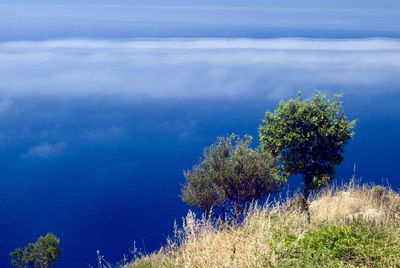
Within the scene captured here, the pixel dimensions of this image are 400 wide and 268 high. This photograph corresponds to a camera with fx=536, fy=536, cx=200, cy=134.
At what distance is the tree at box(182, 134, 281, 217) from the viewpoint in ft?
96.5

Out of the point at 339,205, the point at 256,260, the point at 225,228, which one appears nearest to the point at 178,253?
the point at 225,228

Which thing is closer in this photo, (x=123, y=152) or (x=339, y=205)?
(x=339, y=205)

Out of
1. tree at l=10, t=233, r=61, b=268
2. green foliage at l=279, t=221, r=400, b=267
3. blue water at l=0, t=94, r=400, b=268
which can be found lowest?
green foliage at l=279, t=221, r=400, b=267

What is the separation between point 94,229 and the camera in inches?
3976

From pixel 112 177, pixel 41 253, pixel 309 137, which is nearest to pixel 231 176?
pixel 309 137

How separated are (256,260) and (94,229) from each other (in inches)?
3726

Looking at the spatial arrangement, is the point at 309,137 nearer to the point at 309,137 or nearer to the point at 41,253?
the point at 309,137

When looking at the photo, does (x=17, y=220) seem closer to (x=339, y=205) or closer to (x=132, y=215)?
(x=132, y=215)

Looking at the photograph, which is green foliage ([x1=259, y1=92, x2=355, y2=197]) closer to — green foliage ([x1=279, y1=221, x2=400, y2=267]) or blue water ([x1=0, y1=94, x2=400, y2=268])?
green foliage ([x1=279, y1=221, x2=400, y2=267])

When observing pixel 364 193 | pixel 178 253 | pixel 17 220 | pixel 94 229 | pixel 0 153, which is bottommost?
pixel 178 253

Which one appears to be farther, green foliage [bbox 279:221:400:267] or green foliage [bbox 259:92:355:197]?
green foliage [bbox 259:92:355:197]

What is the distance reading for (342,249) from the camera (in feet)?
35.0

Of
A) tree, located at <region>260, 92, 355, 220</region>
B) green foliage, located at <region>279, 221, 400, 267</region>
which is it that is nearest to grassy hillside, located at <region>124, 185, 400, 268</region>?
green foliage, located at <region>279, 221, 400, 267</region>

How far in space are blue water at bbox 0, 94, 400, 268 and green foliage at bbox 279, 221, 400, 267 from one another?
7409 cm
